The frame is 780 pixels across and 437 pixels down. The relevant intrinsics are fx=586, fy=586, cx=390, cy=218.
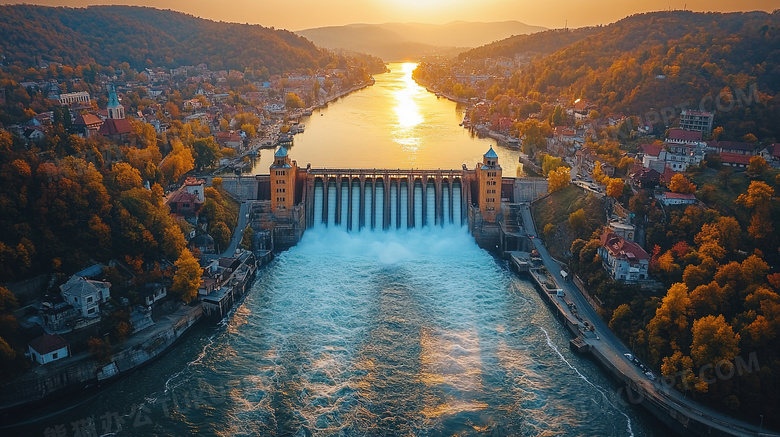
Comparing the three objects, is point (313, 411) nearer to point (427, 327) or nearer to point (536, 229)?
point (427, 327)

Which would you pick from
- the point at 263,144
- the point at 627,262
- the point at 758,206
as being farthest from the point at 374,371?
the point at 263,144

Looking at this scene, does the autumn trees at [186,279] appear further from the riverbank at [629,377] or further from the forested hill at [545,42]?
the forested hill at [545,42]

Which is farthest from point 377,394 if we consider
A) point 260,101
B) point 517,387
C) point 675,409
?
point 260,101

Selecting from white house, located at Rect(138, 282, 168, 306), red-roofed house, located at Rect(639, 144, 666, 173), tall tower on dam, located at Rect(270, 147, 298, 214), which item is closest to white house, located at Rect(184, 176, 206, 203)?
tall tower on dam, located at Rect(270, 147, 298, 214)

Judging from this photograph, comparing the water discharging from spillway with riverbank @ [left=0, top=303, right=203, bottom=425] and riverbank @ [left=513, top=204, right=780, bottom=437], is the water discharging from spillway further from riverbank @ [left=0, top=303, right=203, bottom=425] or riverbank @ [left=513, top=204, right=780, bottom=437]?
riverbank @ [left=0, top=303, right=203, bottom=425]

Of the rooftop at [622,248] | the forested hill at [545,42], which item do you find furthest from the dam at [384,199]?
the forested hill at [545,42]

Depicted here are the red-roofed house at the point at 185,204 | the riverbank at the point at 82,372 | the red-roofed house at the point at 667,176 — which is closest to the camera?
the riverbank at the point at 82,372
